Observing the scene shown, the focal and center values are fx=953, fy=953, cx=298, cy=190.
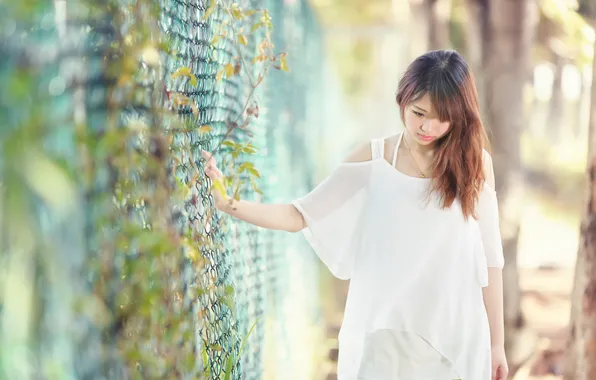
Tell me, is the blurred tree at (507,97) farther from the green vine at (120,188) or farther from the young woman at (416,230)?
the green vine at (120,188)

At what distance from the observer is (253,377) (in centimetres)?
380

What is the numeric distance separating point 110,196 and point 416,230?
1.34 m

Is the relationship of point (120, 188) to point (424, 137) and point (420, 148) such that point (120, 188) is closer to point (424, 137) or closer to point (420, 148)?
point (424, 137)

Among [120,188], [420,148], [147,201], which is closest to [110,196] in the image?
[120,188]

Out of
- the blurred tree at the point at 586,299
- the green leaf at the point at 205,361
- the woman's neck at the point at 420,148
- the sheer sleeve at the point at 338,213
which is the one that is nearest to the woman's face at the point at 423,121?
the woman's neck at the point at 420,148

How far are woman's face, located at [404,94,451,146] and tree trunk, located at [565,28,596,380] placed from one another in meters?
2.13

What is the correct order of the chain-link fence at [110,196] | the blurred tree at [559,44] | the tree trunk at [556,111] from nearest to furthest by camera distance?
the chain-link fence at [110,196]
the blurred tree at [559,44]
the tree trunk at [556,111]

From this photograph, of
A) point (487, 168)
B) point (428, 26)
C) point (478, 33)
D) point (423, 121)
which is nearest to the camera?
point (423, 121)

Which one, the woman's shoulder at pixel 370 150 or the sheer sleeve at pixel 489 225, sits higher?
the woman's shoulder at pixel 370 150

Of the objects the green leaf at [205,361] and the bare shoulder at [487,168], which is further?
the bare shoulder at [487,168]

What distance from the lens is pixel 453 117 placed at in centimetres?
271

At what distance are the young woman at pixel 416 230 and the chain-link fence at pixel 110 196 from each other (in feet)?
1.26

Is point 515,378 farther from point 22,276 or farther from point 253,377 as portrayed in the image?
point 22,276

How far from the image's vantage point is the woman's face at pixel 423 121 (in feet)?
8.85
